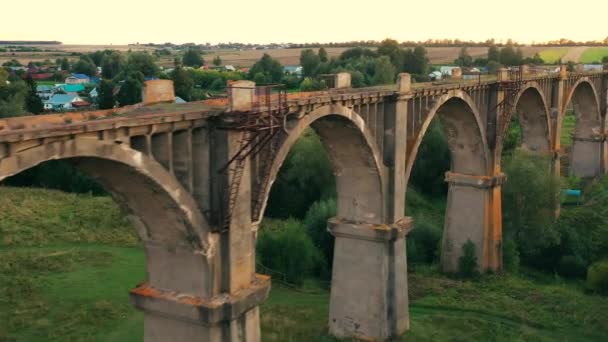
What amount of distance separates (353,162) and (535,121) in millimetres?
26108

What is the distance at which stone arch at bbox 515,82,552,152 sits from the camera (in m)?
47.9

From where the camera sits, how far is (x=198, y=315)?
18.8 meters

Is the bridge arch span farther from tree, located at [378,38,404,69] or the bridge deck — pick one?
tree, located at [378,38,404,69]

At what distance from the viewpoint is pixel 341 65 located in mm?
118125

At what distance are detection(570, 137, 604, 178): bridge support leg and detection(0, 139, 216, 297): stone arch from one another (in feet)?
168

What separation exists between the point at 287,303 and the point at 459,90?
46.2ft

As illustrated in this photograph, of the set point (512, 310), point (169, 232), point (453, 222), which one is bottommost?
point (512, 310)

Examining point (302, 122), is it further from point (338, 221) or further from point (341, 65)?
point (341, 65)

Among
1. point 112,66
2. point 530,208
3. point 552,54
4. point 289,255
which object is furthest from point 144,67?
point 552,54

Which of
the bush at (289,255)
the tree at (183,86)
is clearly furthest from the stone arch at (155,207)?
the tree at (183,86)

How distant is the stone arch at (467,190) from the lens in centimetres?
3728

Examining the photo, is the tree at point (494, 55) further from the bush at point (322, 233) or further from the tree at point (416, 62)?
the bush at point (322, 233)

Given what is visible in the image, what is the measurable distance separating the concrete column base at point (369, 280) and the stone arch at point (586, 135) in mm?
37700

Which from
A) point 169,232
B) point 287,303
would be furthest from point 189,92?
point 169,232
